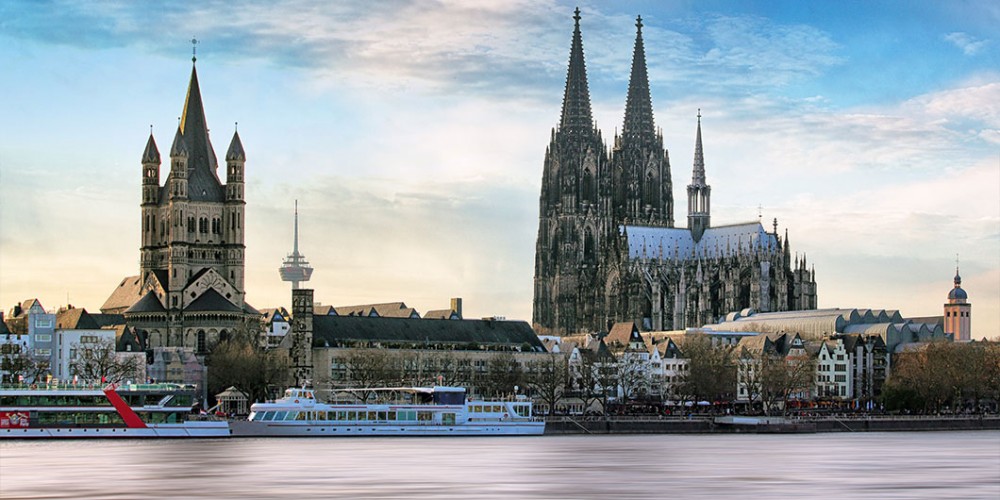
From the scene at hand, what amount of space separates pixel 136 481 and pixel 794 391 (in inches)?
3793

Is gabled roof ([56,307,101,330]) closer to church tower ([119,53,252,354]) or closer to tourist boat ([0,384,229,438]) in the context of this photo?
church tower ([119,53,252,354])

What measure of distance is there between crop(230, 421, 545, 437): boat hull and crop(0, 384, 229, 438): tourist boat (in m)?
2.26

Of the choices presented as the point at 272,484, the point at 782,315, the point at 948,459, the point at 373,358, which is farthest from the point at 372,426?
the point at 782,315

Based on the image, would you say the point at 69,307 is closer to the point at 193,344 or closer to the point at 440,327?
the point at 193,344

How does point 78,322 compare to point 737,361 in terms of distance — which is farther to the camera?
point 737,361

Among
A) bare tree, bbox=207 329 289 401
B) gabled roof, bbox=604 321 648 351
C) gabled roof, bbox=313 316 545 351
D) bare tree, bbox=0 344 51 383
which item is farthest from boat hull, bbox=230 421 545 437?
gabled roof, bbox=604 321 648 351

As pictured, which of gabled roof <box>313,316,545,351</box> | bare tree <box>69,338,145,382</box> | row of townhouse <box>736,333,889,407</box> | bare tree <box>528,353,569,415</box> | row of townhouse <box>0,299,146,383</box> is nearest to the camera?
row of townhouse <box>0,299,146,383</box>

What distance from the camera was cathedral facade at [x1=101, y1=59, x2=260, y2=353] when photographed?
157125 millimetres

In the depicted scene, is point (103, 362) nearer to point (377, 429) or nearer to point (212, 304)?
point (212, 304)

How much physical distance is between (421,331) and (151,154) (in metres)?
30.9

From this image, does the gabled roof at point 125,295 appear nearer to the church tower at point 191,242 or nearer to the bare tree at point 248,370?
the church tower at point 191,242

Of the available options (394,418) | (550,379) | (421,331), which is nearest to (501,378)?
(550,379)

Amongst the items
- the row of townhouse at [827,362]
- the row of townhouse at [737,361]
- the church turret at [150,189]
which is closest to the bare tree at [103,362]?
the church turret at [150,189]

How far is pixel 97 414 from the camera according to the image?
10275cm
